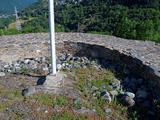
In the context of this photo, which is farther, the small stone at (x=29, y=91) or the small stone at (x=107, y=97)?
the small stone at (x=29, y=91)

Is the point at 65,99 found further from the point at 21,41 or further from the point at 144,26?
the point at 144,26

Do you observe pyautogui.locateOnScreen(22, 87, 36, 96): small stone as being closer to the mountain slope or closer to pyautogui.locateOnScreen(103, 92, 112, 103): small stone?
pyautogui.locateOnScreen(103, 92, 112, 103): small stone

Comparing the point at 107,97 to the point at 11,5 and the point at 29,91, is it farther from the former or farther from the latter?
the point at 11,5

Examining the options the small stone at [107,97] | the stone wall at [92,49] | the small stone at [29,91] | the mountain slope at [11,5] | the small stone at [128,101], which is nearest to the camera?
the small stone at [128,101]

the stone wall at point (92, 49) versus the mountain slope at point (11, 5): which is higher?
the mountain slope at point (11, 5)

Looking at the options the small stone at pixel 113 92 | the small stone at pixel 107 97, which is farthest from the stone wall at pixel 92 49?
the small stone at pixel 107 97

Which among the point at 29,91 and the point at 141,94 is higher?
the point at 29,91

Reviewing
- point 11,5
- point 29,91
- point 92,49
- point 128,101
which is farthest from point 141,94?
point 11,5

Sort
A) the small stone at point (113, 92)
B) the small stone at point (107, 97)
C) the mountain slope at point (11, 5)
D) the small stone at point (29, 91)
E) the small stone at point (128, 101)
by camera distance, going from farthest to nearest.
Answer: the mountain slope at point (11, 5) < the small stone at point (113, 92) < the small stone at point (29, 91) < the small stone at point (107, 97) < the small stone at point (128, 101)

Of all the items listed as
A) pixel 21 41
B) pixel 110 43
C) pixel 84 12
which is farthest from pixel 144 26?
pixel 84 12

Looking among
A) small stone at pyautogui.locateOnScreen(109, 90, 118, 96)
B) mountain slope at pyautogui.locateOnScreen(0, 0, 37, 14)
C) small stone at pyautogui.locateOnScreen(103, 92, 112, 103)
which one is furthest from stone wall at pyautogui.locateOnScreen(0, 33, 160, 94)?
mountain slope at pyautogui.locateOnScreen(0, 0, 37, 14)

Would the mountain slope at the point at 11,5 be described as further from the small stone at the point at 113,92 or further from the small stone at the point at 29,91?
the small stone at the point at 113,92

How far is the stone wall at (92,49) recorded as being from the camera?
19.6 feet

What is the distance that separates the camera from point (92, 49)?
743 cm
